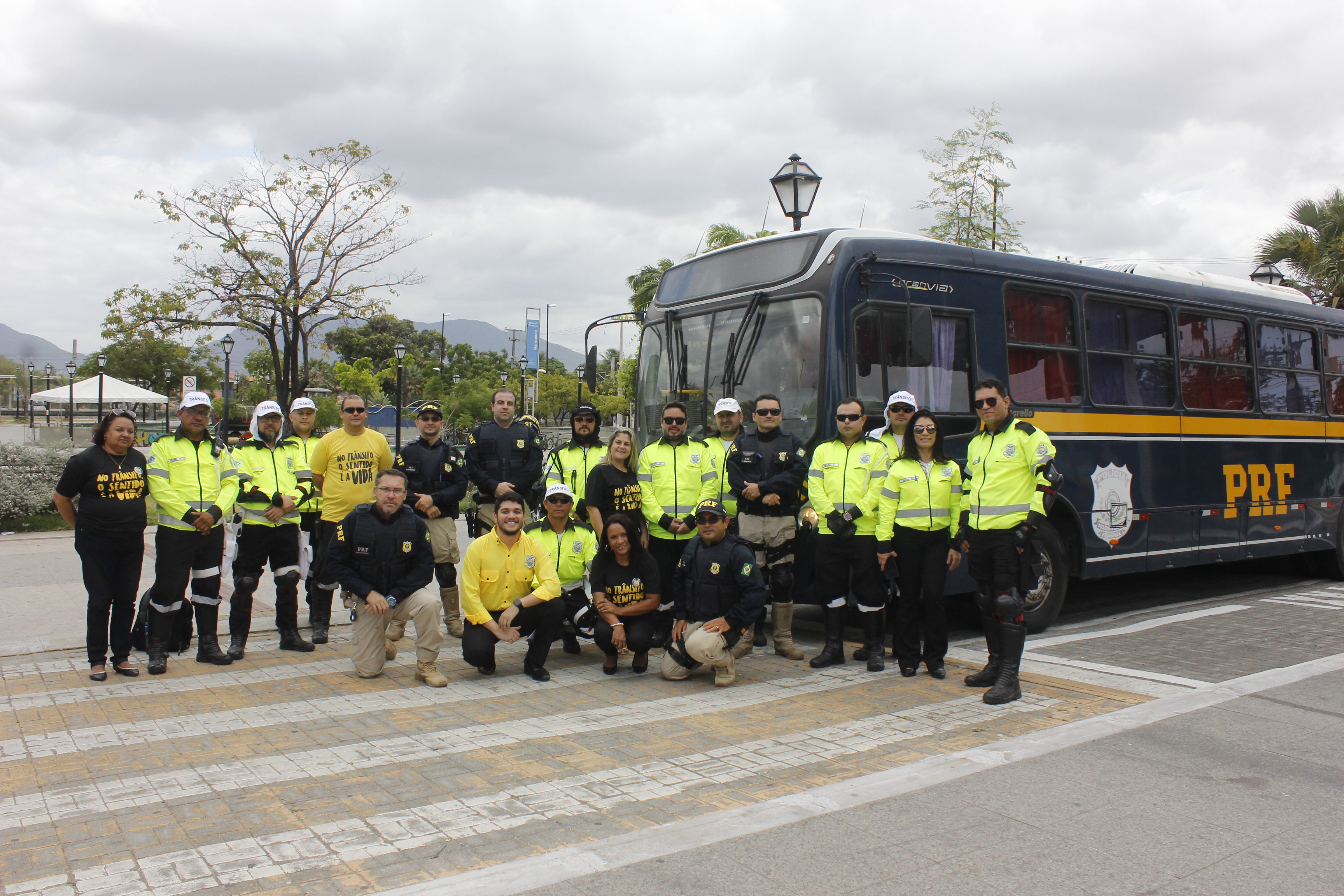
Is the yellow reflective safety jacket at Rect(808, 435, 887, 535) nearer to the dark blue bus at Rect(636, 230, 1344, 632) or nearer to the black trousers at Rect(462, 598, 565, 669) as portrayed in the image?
the dark blue bus at Rect(636, 230, 1344, 632)

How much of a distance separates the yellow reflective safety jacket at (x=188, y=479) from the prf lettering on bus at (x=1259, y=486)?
908cm

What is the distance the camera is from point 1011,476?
6039mm

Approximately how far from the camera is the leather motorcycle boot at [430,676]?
20.4ft

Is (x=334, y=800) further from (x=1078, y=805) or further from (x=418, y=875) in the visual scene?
(x=1078, y=805)

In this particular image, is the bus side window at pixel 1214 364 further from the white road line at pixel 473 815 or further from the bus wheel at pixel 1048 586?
the white road line at pixel 473 815

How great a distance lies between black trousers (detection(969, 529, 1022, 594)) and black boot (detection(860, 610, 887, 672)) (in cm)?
79

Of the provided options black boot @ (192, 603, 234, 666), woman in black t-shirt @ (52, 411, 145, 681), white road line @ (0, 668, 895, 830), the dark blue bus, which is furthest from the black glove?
woman in black t-shirt @ (52, 411, 145, 681)

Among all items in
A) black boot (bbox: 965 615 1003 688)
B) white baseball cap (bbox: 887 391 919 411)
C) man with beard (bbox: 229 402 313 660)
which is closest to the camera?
black boot (bbox: 965 615 1003 688)

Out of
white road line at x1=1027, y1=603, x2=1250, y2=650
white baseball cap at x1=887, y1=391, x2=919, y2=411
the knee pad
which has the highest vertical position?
white baseball cap at x1=887, y1=391, x2=919, y2=411

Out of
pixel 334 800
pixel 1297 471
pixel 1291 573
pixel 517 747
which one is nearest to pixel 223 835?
pixel 334 800

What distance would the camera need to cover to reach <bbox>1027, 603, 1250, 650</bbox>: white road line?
7789mm

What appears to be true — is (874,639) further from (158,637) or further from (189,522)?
(158,637)

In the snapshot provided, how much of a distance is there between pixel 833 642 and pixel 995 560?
1.33 metres

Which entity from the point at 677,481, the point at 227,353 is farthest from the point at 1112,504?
the point at 227,353
